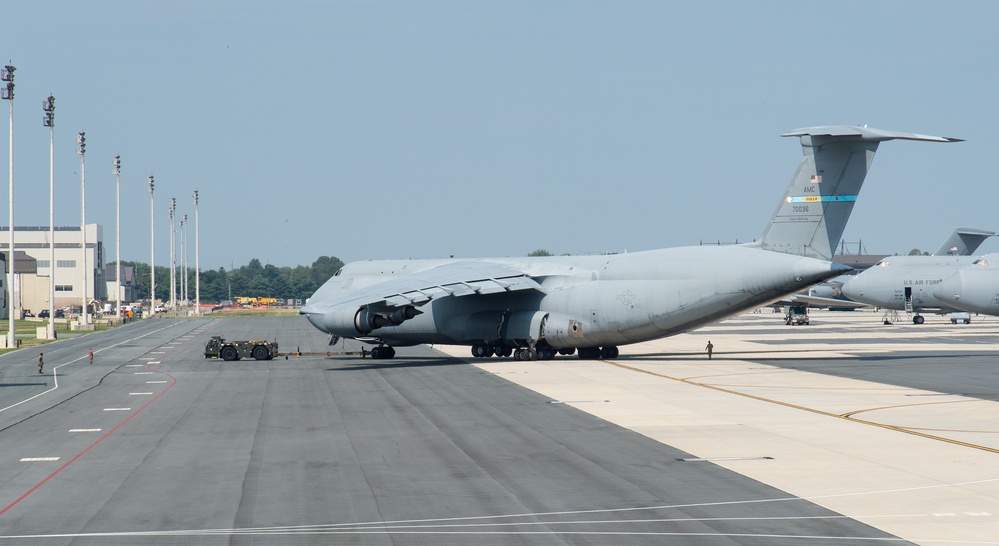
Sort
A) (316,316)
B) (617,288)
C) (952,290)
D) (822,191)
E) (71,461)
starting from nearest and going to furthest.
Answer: (71,461)
(822,191)
(617,288)
(316,316)
(952,290)

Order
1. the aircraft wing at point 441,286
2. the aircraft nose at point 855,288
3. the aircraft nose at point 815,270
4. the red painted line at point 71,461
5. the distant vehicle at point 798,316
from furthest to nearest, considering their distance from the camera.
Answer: the aircraft nose at point 855,288 < the distant vehicle at point 798,316 < the aircraft wing at point 441,286 < the aircraft nose at point 815,270 < the red painted line at point 71,461

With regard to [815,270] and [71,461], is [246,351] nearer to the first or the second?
[815,270]

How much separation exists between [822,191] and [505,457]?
83.9 ft

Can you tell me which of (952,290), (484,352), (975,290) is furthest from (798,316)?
(484,352)

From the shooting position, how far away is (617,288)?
4519 centimetres

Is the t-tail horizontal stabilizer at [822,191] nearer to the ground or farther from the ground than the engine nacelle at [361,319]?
farther from the ground

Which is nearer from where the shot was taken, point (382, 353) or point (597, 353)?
point (597, 353)

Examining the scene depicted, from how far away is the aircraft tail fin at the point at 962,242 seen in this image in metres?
103

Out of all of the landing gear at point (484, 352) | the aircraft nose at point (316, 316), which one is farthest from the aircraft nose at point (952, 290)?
the aircraft nose at point (316, 316)

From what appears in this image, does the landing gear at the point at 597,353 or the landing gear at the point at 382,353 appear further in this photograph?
the landing gear at the point at 382,353

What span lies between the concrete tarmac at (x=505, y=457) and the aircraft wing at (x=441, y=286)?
11.5 feet

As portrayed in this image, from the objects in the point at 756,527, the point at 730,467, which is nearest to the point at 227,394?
the point at 730,467

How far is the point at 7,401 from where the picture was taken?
33.3 meters

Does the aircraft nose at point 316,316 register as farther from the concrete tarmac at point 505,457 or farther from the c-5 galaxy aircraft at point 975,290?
the c-5 galaxy aircraft at point 975,290
